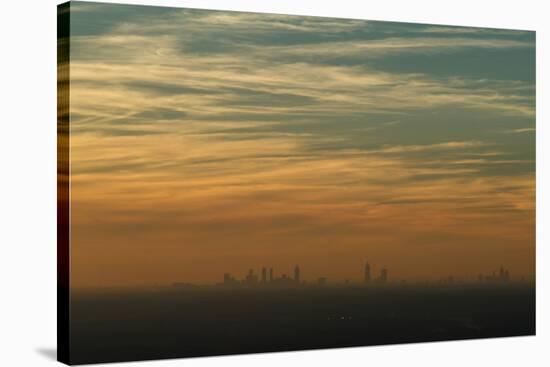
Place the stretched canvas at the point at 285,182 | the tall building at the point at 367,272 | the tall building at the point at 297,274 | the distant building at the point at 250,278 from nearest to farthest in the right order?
the stretched canvas at the point at 285,182, the distant building at the point at 250,278, the tall building at the point at 297,274, the tall building at the point at 367,272

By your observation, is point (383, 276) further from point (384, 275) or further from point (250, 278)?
point (250, 278)

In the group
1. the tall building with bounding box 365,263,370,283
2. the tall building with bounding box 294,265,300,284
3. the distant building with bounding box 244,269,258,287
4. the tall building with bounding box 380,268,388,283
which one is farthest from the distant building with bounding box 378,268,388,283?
the distant building with bounding box 244,269,258,287

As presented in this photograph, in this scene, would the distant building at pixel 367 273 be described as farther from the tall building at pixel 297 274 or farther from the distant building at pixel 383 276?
the tall building at pixel 297 274

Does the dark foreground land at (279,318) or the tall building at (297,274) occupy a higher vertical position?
the tall building at (297,274)

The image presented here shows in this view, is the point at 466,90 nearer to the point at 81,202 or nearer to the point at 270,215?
the point at 270,215

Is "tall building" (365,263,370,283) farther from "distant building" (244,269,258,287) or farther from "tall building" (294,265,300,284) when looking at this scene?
"distant building" (244,269,258,287)

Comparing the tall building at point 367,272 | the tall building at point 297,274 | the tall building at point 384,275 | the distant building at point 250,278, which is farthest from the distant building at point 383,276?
the distant building at point 250,278

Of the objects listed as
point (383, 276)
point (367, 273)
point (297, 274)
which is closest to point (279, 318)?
point (297, 274)
